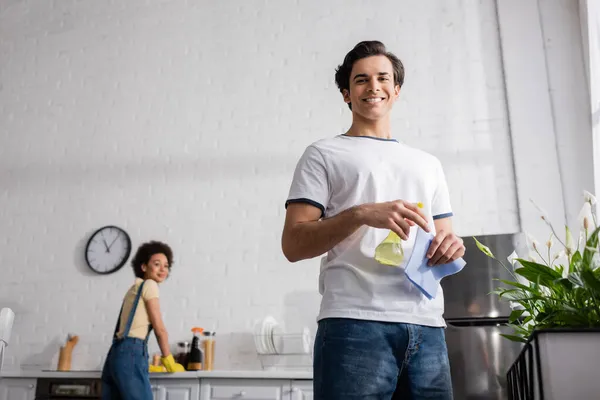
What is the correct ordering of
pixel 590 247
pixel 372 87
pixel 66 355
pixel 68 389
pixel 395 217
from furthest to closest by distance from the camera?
pixel 66 355, pixel 68 389, pixel 372 87, pixel 395 217, pixel 590 247

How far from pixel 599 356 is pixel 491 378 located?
2181mm

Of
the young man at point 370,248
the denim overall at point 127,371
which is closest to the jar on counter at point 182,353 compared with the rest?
the denim overall at point 127,371

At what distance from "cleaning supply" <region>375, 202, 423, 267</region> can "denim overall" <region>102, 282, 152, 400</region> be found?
2.22 meters

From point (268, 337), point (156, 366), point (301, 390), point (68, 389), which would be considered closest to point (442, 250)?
point (301, 390)

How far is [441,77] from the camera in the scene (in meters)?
4.13

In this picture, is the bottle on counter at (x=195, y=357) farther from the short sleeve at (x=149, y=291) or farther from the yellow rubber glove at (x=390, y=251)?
the yellow rubber glove at (x=390, y=251)

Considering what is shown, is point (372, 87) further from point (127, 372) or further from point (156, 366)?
point (156, 366)

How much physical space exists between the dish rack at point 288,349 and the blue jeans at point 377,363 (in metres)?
2.50

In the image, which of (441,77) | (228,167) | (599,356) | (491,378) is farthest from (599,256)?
(228,167)

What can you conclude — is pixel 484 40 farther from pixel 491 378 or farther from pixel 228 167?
pixel 491 378

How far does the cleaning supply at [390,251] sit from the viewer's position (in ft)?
4.04

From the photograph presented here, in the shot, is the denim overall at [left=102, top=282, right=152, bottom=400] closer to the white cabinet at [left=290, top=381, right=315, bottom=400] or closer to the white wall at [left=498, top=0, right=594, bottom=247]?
the white cabinet at [left=290, top=381, right=315, bottom=400]

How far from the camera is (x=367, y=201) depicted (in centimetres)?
130

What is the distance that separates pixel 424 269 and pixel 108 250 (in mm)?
3654
